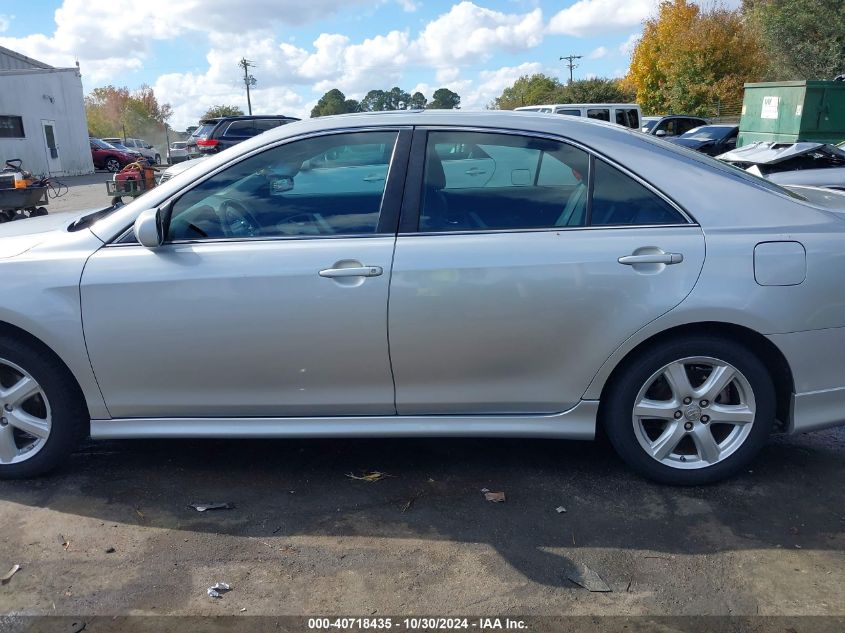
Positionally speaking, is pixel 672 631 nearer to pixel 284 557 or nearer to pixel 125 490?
pixel 284 557

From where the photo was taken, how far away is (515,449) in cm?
383

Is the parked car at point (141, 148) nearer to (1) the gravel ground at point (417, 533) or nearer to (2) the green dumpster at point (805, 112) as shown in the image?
(2) the green dumpster at point (805, 112)

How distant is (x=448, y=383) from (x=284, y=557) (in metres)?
0.99

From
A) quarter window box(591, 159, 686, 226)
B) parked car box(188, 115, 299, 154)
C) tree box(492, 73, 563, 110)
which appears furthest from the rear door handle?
tree box(492, 73, 563, 110)

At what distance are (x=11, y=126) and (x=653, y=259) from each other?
2915 centimetres

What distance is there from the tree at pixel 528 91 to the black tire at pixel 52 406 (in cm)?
4935

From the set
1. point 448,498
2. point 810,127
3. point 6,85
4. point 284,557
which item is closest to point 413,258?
point 448,498

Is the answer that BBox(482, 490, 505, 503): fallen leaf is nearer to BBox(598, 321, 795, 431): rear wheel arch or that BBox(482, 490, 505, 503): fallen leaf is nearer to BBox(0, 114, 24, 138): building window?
BBox(598, 321, 795, 431): rear wheel arch

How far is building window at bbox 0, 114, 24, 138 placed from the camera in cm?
2611

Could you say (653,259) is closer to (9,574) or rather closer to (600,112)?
(9,574)

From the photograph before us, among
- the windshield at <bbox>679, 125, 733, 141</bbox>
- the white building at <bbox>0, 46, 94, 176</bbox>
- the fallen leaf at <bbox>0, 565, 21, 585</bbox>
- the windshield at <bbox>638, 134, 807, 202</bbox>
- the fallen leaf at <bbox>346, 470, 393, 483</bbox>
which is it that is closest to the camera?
the fallen leaf at <bbox>0, 565, 21, 585</bbox>

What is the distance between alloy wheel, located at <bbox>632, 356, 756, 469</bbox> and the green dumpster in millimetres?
13038

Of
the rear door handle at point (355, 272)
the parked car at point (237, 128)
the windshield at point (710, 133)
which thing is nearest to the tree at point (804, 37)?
the windshield at point (710, 133)

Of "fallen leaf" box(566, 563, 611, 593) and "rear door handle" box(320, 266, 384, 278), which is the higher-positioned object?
"rear door handle" box(320, 266, 384, 278)
